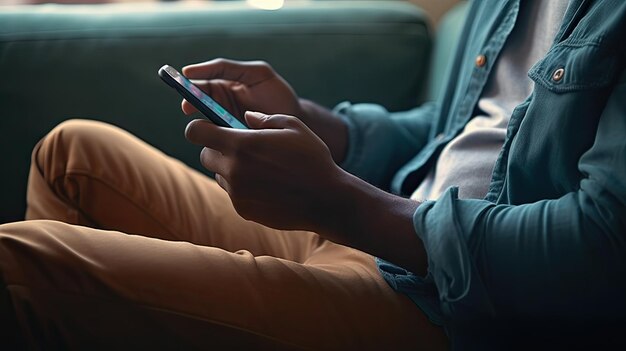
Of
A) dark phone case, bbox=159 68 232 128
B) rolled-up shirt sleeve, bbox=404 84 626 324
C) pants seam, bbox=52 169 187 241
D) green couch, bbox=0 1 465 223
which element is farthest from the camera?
green couch, bbox=0 1 465 223

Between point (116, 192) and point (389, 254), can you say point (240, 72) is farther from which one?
point (389, 254)

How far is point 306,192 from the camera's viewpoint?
1.98 feet

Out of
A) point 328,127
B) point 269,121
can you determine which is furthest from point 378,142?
point 269,121

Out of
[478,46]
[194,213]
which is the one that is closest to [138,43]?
[194,213]

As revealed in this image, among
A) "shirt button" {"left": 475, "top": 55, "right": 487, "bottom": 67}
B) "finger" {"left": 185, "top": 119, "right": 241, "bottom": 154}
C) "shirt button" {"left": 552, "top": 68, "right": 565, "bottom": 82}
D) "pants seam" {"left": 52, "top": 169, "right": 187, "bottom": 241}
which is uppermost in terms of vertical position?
"shirt button" {"left": 552, "top": 68, "right": 565, "bottom": 82}

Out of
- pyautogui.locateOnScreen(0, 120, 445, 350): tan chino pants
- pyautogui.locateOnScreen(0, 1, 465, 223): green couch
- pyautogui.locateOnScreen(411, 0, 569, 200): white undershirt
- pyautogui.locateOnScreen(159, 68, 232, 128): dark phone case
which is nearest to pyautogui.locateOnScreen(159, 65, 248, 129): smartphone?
pyautogui.locateOnScreen(159, 68, 232, 128): dark phone case

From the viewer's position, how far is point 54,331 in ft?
1.84

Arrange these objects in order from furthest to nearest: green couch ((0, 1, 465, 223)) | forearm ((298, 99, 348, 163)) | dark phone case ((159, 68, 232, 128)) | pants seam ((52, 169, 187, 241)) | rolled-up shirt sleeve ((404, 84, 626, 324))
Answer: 1. green couch ((0, 1, 465, 223))
2. forearm ((298, 99, 348, 163))
3. pants seam ((52, 169, 187, 241))
4. dark phone case ((159, 68, 232, 128))
5. rolled-up shirt sleeve ((404, 84, 626, 324))

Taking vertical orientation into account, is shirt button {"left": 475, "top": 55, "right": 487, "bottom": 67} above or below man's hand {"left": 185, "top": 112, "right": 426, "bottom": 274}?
above

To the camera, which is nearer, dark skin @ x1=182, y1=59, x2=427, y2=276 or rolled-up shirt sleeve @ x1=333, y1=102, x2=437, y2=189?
dark skin @ x1=182, y1=59, x2=427, y2=276

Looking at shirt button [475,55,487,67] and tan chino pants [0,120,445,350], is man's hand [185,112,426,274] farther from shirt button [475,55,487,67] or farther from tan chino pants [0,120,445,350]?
shirt button [475,55,487,67]

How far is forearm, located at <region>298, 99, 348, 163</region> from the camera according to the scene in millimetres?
924

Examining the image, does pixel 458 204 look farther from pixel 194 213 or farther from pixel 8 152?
pixel 8 152

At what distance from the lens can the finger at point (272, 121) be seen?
2.05ft
